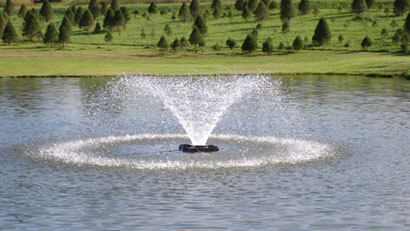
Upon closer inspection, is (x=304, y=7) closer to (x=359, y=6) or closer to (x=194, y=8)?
(x=359, y=6)

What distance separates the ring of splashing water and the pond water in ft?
0.17

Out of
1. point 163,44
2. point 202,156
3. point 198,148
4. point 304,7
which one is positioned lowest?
point 202,156

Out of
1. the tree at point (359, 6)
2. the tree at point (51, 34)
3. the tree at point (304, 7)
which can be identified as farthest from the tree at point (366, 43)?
the tree at point (51, 34)

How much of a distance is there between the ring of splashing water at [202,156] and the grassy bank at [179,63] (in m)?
55.4

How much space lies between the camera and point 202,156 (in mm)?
30500

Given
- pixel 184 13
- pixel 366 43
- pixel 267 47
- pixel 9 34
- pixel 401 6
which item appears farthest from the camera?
pixel 184 13

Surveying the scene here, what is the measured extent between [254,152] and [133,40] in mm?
122441

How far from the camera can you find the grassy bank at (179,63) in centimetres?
9194

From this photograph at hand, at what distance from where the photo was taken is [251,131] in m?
38.9

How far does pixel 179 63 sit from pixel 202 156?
78456mm

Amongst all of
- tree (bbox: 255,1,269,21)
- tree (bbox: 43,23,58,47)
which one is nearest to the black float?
tree (bbox: 43,23,58,47)

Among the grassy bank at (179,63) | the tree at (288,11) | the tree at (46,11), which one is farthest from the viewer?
the tree at (46,11)

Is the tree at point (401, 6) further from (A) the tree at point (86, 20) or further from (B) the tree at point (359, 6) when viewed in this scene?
(A) the tree at point (86, 20)

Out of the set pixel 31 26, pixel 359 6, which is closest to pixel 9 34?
pixel 31 26
